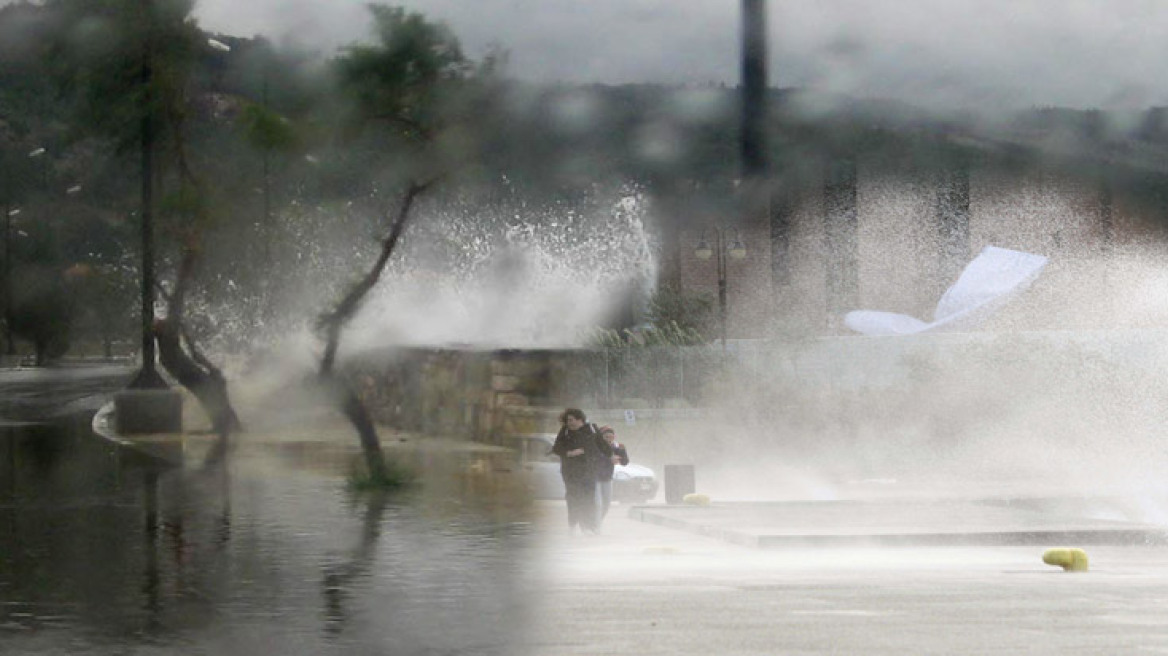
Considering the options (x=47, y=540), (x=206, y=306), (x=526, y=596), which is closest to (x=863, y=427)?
(x=47, y=540)

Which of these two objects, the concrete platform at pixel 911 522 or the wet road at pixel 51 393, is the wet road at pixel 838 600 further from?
the wet road at pixel 51 393

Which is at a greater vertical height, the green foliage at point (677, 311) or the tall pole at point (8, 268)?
the tall pole at point (8, 268)

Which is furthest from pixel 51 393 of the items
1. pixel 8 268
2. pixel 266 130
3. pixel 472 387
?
pixel 8 268

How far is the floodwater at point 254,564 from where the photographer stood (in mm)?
12703

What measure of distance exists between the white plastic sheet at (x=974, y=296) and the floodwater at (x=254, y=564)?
39201 millimetres

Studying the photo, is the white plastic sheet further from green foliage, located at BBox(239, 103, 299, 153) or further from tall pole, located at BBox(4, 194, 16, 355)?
tall pole, located at BBox(4, 194, 16, 355)

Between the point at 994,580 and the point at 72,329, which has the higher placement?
the point at 72,329

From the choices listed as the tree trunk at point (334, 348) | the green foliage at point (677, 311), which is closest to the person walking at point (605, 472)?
the tree trunk at point (334, 348)

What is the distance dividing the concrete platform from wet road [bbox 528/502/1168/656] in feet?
0.84

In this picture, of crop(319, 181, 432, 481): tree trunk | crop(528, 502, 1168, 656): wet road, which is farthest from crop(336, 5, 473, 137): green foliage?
crop(528, 502, 1168, 656): wet road

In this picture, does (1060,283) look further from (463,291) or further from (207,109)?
(207,109)

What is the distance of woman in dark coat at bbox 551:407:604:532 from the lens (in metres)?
21.0

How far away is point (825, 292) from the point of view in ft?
206

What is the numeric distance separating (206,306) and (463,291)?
12.1m
